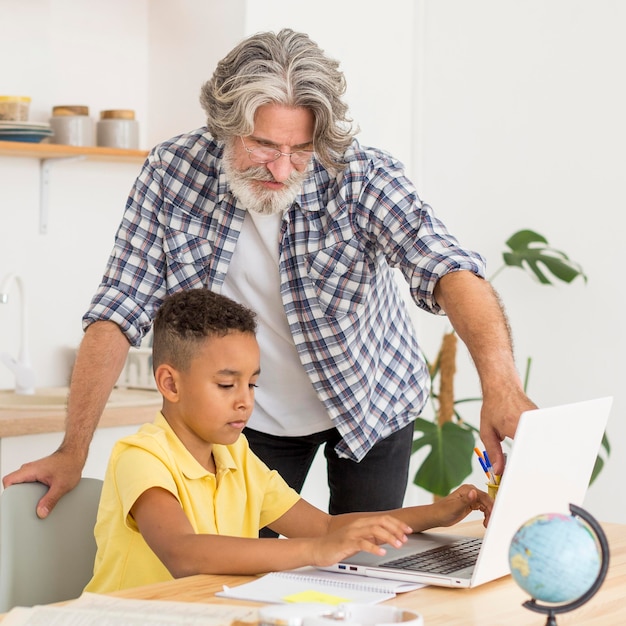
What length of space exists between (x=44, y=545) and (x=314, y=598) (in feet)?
1.90

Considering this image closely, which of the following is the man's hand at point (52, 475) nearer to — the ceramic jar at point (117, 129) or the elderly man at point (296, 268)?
the elderly man at point (296, 268)

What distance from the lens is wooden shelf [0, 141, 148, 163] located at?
2934 millimetres

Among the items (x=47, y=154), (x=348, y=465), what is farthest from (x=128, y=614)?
(x=47, y=154)

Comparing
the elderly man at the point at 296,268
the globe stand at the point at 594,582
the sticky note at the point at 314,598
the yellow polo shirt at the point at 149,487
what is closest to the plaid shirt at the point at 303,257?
the elderly man at the point at 296,268

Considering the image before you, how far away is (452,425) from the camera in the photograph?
3.26 m

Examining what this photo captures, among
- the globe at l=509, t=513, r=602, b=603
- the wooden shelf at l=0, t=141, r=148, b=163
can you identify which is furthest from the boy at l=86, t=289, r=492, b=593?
the wooden shelf at l=0, t=141, r=148, b=163

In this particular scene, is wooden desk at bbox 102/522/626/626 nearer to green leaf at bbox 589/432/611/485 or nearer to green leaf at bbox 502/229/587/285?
green leaf at bbox 589/432/611/485

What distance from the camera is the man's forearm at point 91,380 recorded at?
69.6 inches

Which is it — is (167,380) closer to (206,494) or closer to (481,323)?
(206,494)

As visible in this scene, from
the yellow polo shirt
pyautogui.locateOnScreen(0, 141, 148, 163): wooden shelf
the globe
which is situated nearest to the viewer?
the globe

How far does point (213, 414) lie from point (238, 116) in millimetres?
503

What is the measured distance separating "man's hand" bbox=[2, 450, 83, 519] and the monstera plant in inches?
62.9

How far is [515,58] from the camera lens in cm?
353

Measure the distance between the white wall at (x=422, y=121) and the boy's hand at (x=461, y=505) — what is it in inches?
63.5
